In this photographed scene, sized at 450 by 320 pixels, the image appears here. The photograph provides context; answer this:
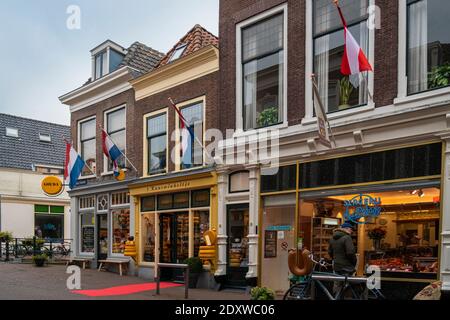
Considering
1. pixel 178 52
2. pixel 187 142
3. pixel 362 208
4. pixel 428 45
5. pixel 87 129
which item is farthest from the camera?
pixel 87 129

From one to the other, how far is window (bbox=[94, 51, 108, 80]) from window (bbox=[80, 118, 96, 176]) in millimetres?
2061

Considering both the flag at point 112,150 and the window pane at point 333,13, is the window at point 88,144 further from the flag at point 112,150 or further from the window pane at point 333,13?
the window pane at point 333,13

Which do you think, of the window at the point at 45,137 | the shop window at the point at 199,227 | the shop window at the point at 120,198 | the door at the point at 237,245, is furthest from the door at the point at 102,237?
the window at the point at 45,137

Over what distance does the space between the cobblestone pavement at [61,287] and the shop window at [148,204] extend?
241 centimetres

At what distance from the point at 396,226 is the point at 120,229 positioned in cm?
1095

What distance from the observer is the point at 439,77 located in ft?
29.1

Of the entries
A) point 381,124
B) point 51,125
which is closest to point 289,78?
point 381,124

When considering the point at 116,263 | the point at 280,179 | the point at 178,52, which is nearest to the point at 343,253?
the point at 280,179

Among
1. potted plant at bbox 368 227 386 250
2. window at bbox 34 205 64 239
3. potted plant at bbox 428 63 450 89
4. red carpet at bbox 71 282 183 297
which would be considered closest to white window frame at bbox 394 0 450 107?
potted plant at bbox 428 63 450 89

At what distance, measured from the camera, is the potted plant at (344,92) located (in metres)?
10.3

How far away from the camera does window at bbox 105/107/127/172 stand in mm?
17141

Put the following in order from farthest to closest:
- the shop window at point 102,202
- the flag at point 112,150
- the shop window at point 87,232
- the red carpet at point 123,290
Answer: the shop window at point 87,232, the shop window at point 102,202, the flag at point 112,150, the red carpet at point 123,290

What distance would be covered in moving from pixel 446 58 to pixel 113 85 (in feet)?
40.8

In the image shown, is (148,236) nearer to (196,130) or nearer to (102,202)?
(102,202)
